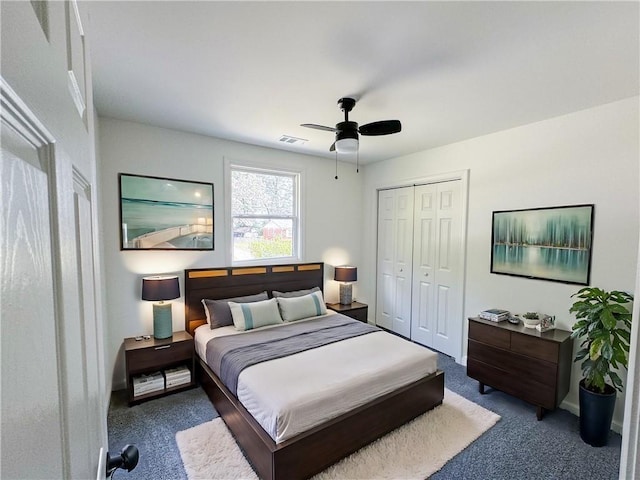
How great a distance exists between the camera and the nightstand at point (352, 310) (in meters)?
4.12

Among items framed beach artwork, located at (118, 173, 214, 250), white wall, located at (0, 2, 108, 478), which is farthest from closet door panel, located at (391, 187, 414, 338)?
white wall, located at (0, 2, 108, 478)

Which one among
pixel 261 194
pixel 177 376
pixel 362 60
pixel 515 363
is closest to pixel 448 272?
pixel 515 363

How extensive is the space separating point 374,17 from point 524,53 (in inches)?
39.1

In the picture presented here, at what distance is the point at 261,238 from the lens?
3986 millimetres

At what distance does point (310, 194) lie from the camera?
4.34m

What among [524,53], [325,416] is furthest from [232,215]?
[524,53]

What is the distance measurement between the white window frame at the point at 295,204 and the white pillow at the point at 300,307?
0.68 m

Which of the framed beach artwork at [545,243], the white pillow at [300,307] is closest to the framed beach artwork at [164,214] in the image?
the white pillow at [300,307]

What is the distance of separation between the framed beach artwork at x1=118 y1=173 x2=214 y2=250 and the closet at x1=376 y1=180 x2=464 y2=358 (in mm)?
2591

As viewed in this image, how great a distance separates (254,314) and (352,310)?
1.51 metres

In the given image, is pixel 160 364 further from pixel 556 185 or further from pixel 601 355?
pixel 556 185

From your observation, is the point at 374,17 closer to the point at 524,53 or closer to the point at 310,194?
the point at 524,53

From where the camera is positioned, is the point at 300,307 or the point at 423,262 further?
the point at 423,262

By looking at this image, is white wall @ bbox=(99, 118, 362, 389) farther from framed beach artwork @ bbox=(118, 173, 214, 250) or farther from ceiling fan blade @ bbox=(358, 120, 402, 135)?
ceiling fan blade @ bbox=(358, 120, 402, 135)
